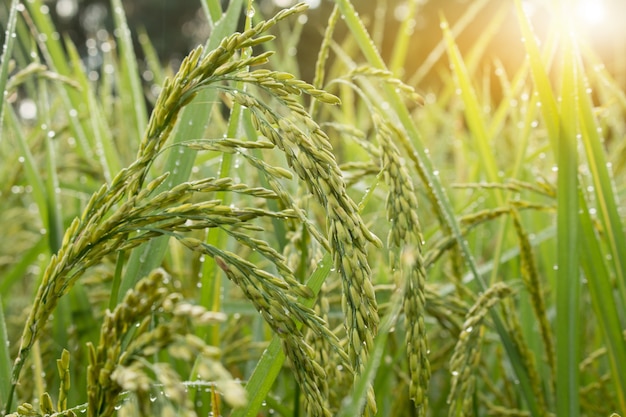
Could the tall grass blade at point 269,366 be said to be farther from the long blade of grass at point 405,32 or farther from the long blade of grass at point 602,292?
the long blade of grass at point 405,32

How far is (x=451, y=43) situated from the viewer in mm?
1285

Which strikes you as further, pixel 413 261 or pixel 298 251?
pixel 298 251

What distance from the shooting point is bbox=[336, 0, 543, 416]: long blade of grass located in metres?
1.02

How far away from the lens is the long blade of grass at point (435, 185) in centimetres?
102

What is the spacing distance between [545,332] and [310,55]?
24.6 meters

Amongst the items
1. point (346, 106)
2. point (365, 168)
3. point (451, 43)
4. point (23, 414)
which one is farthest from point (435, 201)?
point (346, 106)

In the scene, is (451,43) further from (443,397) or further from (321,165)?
(321,165)

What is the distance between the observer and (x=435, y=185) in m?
1.03

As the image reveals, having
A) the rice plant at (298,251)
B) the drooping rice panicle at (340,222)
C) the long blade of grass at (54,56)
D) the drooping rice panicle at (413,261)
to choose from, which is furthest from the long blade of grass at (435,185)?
the long blade of grass at (54,56)

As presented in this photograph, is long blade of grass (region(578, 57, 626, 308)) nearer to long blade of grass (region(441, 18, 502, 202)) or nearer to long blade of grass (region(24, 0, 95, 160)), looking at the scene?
long blade of grass (region(441, 18, 502, 202))

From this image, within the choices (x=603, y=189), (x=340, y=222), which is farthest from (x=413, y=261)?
(x=603, y=189)

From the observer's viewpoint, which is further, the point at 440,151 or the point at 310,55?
the point at 310,55

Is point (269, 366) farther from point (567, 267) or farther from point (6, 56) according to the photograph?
point (6, 56)

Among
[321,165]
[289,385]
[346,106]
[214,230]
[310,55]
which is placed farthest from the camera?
[310,55]
